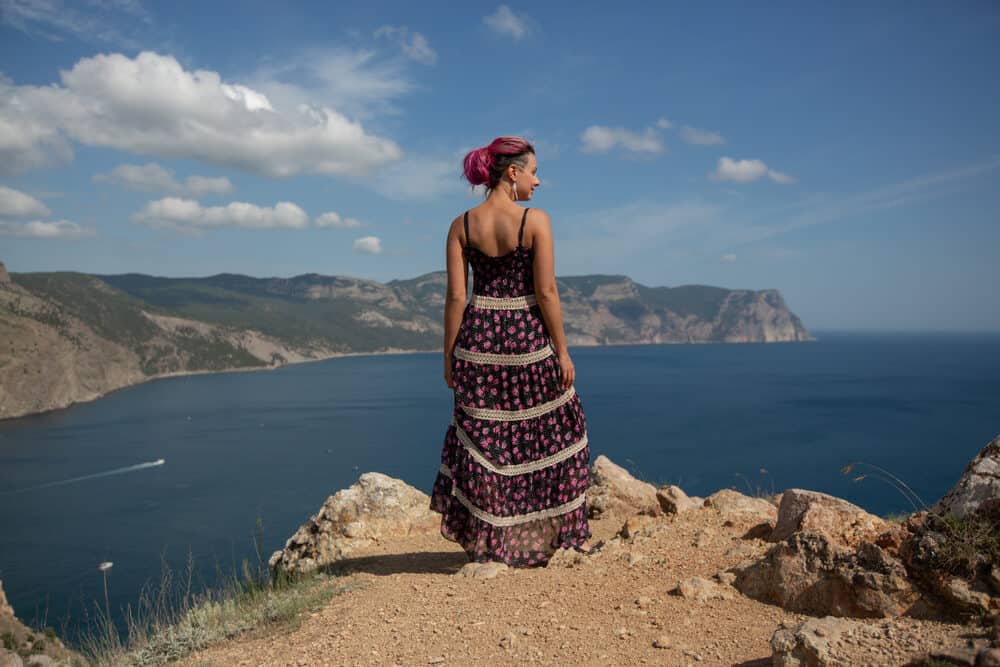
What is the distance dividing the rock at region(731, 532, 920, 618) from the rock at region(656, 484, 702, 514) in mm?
2119

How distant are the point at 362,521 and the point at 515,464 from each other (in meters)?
2.68

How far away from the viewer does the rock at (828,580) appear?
3.08m

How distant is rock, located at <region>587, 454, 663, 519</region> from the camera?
6.65m

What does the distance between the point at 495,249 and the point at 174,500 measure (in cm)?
6369

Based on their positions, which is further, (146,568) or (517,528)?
(146,568)

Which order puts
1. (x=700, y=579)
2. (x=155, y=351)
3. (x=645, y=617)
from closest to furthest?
(x=645, y=617), (x=700, y=579), (x=155, y=351)

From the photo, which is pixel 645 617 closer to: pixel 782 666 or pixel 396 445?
pixel 782 666

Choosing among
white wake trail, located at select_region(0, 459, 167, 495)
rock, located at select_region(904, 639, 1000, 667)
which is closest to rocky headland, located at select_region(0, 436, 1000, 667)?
rock, located at select_region(904, 639, 1000, 667)

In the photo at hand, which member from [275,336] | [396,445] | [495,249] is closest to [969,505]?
[495,249]

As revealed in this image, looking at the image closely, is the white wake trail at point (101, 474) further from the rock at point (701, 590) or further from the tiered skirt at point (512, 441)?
the rock at point (701, 590)

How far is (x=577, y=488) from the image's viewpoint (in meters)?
4.67

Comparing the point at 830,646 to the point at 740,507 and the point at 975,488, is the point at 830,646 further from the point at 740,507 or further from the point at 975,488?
the point at 740,507

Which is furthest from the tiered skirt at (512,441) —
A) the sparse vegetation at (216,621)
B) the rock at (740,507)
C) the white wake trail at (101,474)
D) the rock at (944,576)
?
the white wake trail at (101,474)

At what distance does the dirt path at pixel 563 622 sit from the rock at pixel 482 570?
6cm
